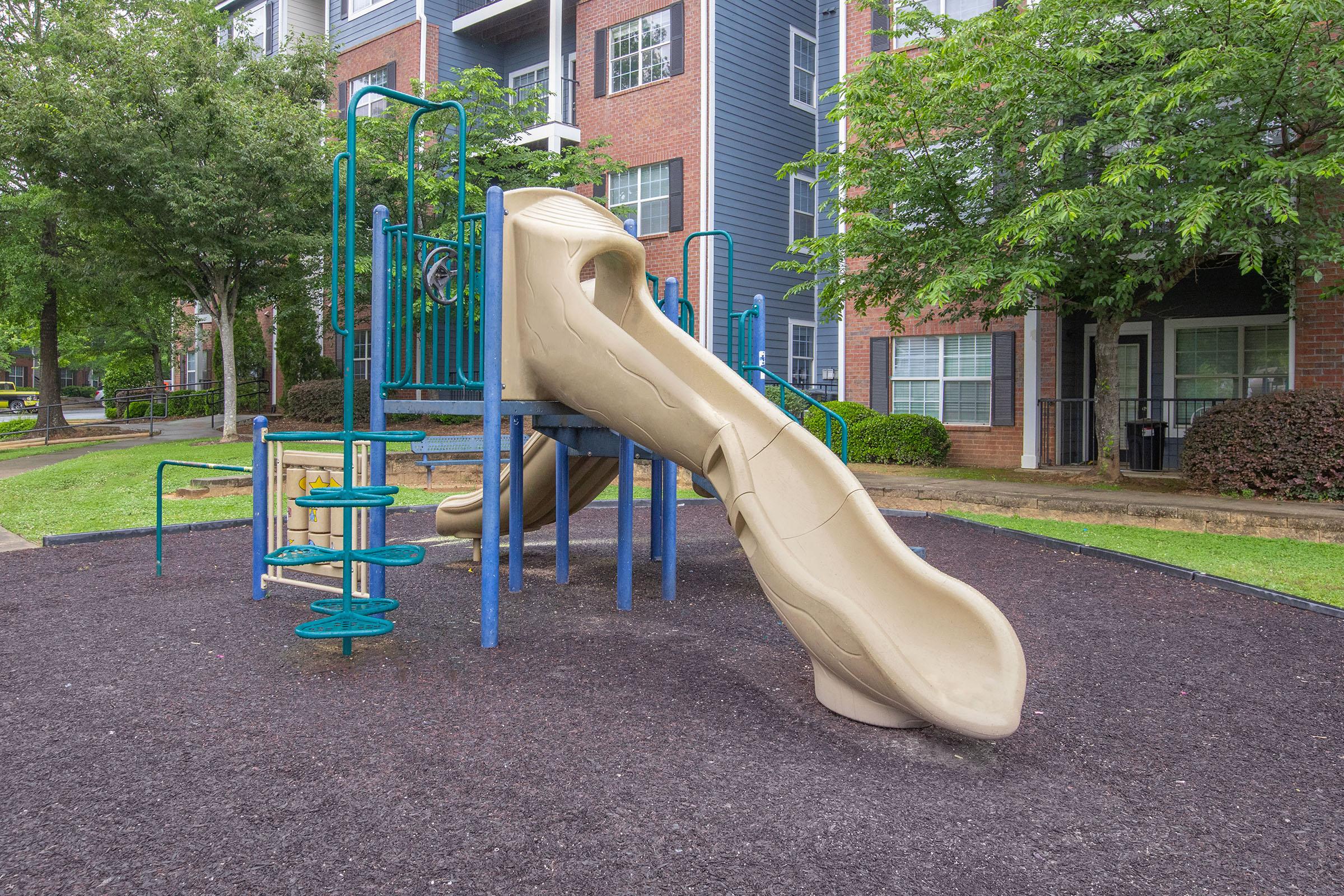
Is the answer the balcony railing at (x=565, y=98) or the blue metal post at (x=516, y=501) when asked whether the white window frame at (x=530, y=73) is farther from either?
the blue metal post at (x=516, y=501)

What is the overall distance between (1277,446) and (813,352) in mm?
11482

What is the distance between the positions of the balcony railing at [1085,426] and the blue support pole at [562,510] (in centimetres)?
1099

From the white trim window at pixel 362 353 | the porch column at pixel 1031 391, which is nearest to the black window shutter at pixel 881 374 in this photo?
the porch column at pixel 1031 391

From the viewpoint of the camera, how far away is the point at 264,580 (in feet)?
20.1

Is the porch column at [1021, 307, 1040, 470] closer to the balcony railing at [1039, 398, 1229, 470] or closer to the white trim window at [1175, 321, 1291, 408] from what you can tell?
the balcony railing at [1039, 398, 1229, 470]

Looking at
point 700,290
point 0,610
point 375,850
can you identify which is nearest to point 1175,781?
point 375,850

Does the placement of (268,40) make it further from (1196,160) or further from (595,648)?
(595,648)

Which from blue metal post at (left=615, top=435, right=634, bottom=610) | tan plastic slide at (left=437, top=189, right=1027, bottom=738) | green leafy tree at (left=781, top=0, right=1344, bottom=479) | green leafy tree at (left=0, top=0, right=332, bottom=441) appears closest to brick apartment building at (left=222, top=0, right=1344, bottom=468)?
green leafy tree at (left=781, top=0, right=1344, bottom=479)

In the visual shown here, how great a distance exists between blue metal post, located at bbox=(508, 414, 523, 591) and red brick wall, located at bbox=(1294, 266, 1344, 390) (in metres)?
12.1

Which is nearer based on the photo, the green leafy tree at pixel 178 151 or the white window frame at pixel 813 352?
the green leafy tree at pixel 178 151

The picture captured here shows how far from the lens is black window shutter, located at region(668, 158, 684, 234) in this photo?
62.8 feet

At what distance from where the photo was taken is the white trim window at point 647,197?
1967 cm

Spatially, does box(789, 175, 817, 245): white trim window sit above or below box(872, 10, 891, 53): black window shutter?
below

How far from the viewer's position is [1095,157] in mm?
12234
